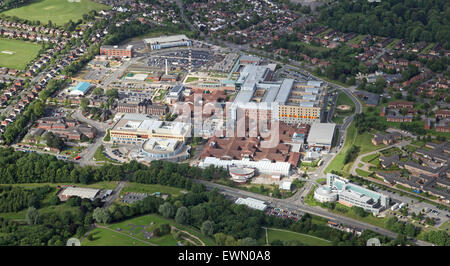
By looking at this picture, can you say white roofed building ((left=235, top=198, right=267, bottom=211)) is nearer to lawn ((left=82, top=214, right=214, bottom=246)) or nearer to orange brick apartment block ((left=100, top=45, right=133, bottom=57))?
lawn ((left=82, top=214, right=214, bottom=246))

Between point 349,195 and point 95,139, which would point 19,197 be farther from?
point 349,195

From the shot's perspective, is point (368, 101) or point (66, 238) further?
point (368, 101)

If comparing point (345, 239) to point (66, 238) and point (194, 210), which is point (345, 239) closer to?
point (194, 210)

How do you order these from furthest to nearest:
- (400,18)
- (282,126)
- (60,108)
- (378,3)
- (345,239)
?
(378,3)
(400,18)
(60,108)
(282,126)
(345,239)

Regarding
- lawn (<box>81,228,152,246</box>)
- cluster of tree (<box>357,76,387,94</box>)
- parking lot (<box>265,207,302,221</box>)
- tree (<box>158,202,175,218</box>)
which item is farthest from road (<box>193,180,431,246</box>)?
cluster of tree (<box>357,76,387,94</box>)

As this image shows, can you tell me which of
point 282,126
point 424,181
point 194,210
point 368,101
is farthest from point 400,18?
point 194,210

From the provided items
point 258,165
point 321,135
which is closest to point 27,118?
point 258,165
